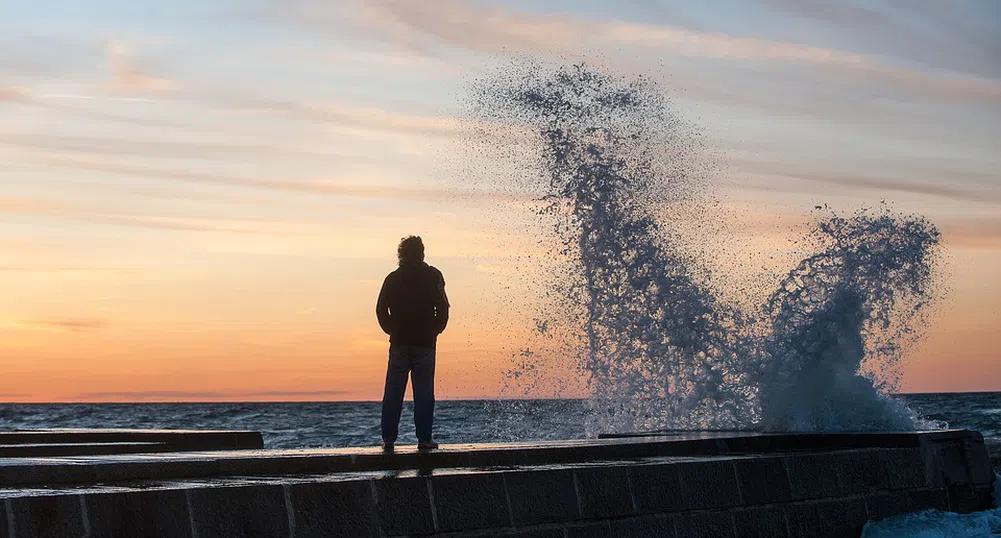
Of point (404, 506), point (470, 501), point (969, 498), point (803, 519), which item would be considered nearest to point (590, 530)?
point (470, 501)

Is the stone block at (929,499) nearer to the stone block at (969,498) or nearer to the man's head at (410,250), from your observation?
the stone block at (969,498)

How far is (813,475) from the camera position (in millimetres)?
7488

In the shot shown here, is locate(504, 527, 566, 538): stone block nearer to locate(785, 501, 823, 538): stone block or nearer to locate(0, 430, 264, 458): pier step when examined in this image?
locate(785, 501, 823, 538): stone block

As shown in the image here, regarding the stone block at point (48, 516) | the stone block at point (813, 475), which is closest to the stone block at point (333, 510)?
the stone block at point (48, 516)

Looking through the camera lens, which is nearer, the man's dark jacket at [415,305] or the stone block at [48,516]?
the stone block at [48,516]

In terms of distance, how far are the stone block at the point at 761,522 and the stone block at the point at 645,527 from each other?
58 centimetres

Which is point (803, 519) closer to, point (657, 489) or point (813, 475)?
point (813, 475)

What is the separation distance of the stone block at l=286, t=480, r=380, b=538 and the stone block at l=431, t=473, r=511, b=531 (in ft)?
1.23

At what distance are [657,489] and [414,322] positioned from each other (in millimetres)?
2827

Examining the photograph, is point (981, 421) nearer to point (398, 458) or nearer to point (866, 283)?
point (866, 283)

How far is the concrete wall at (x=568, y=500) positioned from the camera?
185 inches

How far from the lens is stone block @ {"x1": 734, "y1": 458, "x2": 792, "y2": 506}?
23.1 ft

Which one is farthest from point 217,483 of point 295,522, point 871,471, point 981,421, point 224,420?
point 224,420

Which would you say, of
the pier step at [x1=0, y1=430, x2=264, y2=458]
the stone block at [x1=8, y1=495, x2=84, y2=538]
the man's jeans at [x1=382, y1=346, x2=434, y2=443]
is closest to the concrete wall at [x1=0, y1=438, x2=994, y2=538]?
the stone block at [x1=8, y1=495, x2=84, y2=538]
